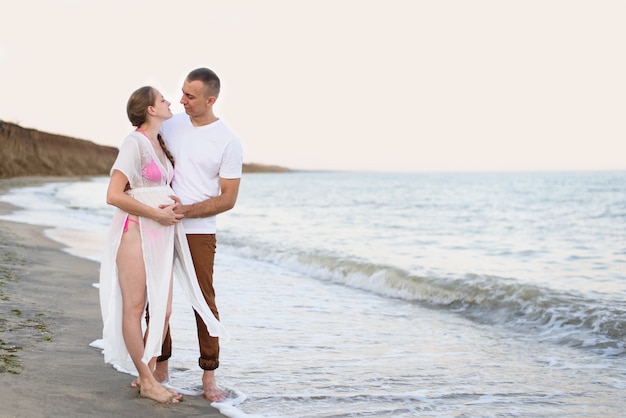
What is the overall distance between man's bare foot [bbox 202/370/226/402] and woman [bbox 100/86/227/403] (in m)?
0.28

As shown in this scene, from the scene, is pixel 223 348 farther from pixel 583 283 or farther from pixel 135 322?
pixel 583 283

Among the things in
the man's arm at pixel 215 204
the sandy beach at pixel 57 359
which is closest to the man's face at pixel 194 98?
the man's arm at pixel 215 204

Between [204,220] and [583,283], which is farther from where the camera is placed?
[583,283]

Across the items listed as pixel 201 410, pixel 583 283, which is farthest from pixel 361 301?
pixel 201 410

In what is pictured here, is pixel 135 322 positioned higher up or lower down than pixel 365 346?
higher up

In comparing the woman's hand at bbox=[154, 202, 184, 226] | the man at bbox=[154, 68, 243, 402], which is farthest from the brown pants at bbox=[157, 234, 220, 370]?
the woman's hand at bbox=[154, 202, 184, 226]

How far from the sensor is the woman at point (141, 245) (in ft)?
12.8

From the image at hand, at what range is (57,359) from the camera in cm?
465

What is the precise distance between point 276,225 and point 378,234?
416cm

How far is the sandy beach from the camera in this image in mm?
3785

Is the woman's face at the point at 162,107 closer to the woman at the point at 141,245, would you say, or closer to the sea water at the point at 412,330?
the woman at the point at 141,245

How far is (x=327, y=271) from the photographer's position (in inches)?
460

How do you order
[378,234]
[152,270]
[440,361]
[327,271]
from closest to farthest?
[152,270] < [440,361] < [327,271] < [378,234]

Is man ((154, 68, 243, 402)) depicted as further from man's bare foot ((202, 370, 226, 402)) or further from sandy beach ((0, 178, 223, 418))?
sandy beach ((0, 178, 223, 418))
